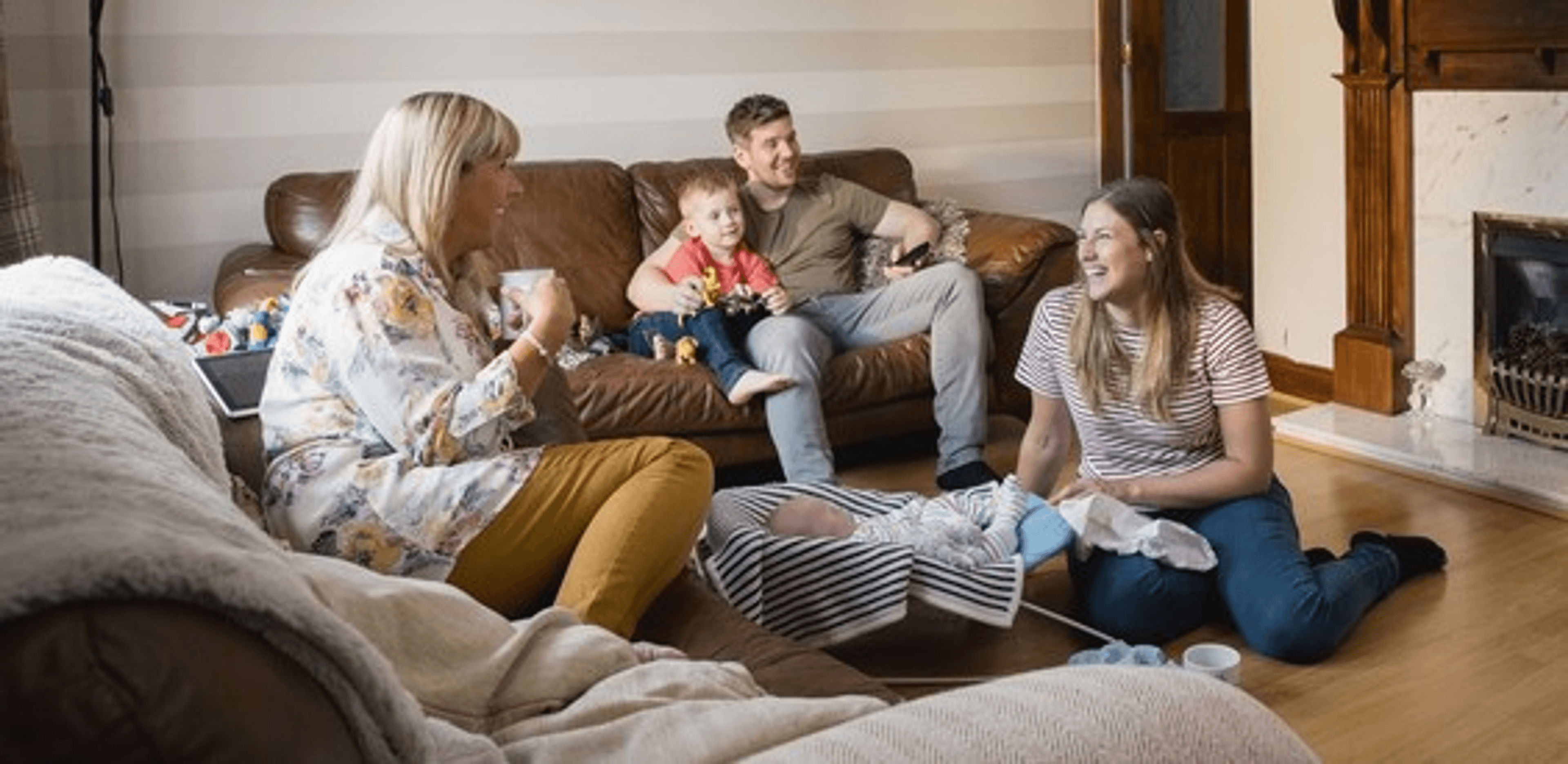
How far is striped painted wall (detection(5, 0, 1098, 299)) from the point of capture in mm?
4109

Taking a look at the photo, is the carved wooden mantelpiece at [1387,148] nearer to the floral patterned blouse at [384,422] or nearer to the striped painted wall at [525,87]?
the striped painted wall at [525,87]

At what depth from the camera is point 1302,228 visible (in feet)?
15.9

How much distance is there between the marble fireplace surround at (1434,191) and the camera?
3.97 m

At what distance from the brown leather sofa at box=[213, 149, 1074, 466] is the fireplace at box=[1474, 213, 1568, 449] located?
109 centimetres

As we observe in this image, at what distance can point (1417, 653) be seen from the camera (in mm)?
2781

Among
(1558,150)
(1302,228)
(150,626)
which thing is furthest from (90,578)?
(1302,228)

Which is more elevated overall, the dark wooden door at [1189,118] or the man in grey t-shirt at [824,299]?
the dark wooden door at [1189,118]

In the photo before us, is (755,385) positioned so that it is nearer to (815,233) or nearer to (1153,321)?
(815,233)

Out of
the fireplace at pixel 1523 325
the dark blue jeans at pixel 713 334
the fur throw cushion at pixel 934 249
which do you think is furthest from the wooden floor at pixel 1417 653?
the fur throw cushion at pixel 934 249

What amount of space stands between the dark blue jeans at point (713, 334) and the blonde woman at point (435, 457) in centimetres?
162

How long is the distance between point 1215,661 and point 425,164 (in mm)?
1393

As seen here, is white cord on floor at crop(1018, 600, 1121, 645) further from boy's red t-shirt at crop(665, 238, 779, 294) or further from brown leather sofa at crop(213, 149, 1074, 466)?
boy's red t-shirt at crop(665, 238, 779, 294)

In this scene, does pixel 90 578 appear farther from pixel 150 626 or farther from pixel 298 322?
pixel 298 322

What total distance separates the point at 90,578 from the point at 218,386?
1808 mm
